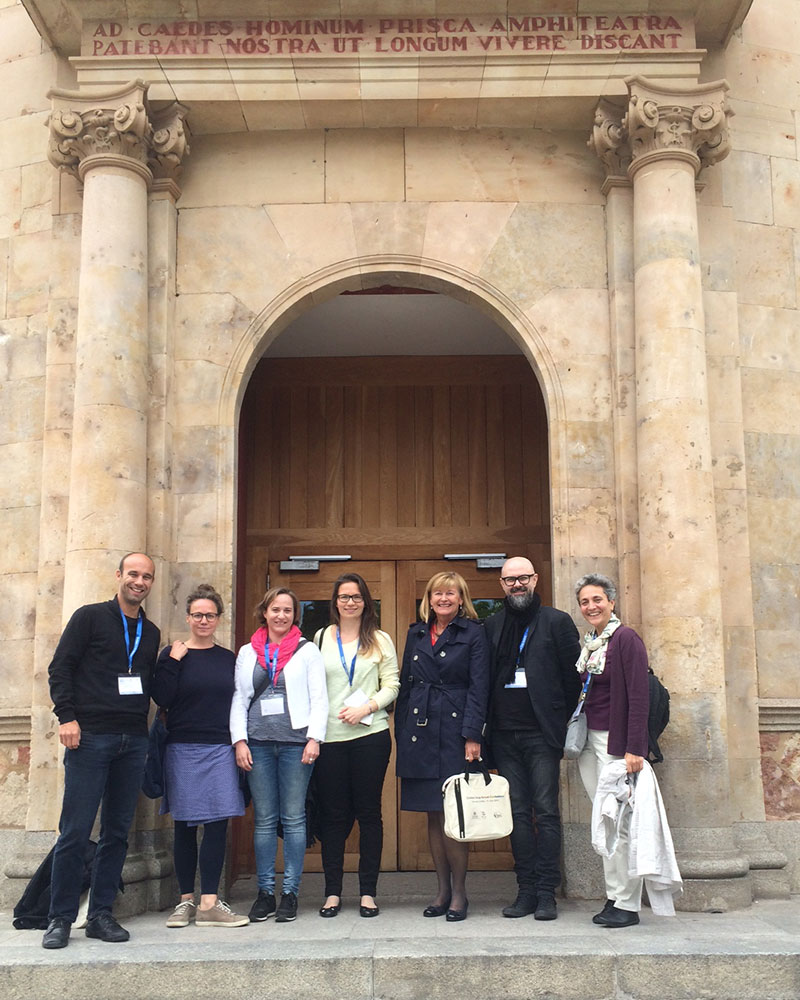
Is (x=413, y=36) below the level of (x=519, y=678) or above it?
above

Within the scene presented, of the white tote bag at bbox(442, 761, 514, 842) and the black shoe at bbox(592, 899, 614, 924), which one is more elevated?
the white tote bag at bbox(442, 761, 514, 842)

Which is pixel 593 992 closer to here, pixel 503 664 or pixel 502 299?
pixel 503 664

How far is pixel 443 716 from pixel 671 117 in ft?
14.1

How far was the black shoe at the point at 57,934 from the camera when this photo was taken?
590 centimetres

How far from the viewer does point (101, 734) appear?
6211 millimetres

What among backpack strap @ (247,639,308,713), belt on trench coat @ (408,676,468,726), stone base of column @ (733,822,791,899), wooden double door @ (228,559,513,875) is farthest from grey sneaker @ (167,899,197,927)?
stone base of column @ (733,822,791,899)

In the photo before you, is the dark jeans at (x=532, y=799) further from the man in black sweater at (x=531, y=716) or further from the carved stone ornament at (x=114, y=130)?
the carved stone ornament at (x=114, y=130)

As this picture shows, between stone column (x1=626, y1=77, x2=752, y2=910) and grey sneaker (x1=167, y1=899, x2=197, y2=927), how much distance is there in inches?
114

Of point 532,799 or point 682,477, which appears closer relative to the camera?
point 532,799

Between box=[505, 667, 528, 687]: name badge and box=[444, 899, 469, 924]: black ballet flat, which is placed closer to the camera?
box=[444, 899, 469, 924]: black ballet flat

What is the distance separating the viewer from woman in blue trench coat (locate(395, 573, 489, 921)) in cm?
662

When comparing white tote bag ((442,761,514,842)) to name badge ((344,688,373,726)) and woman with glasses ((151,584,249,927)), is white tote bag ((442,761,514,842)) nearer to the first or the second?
name badge ((344,688,373,726))

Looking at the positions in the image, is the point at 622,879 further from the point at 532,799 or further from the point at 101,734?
the point at 101,734

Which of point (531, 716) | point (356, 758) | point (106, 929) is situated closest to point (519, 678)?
point (531, 716)
